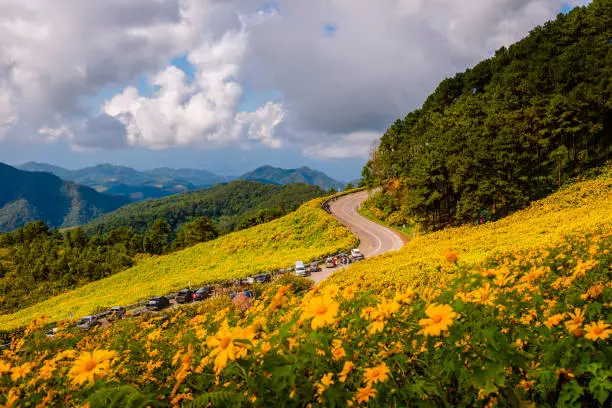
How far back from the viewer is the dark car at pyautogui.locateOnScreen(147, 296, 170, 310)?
837 inches

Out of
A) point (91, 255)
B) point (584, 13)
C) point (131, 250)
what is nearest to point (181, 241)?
point (131, 250)

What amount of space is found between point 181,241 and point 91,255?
48.2ft

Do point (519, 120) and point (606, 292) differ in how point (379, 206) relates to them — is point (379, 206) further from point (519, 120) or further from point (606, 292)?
point (606, 292)

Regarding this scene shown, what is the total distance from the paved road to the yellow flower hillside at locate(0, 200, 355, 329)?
172 cm

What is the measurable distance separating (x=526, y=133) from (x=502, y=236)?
15.1 metres

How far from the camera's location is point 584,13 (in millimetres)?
32562

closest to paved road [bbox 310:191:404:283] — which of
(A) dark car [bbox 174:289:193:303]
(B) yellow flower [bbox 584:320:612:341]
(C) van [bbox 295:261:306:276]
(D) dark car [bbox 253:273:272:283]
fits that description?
(C) van [bbox 295:261:306:276]

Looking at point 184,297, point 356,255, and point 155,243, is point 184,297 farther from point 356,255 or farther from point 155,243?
point 155,243

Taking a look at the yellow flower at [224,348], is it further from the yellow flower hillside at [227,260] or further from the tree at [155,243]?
the tree at [155,243]

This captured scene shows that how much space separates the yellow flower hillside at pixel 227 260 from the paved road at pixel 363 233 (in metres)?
1.72

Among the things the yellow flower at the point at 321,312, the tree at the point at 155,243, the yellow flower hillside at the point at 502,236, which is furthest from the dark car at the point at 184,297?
the tree at the point at 155,243

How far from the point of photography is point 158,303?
70.6ft

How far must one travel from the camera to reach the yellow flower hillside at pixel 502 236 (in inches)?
484

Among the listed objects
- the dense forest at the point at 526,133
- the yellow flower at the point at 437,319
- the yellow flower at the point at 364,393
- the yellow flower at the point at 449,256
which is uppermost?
the dense forest at the point at 526,133
